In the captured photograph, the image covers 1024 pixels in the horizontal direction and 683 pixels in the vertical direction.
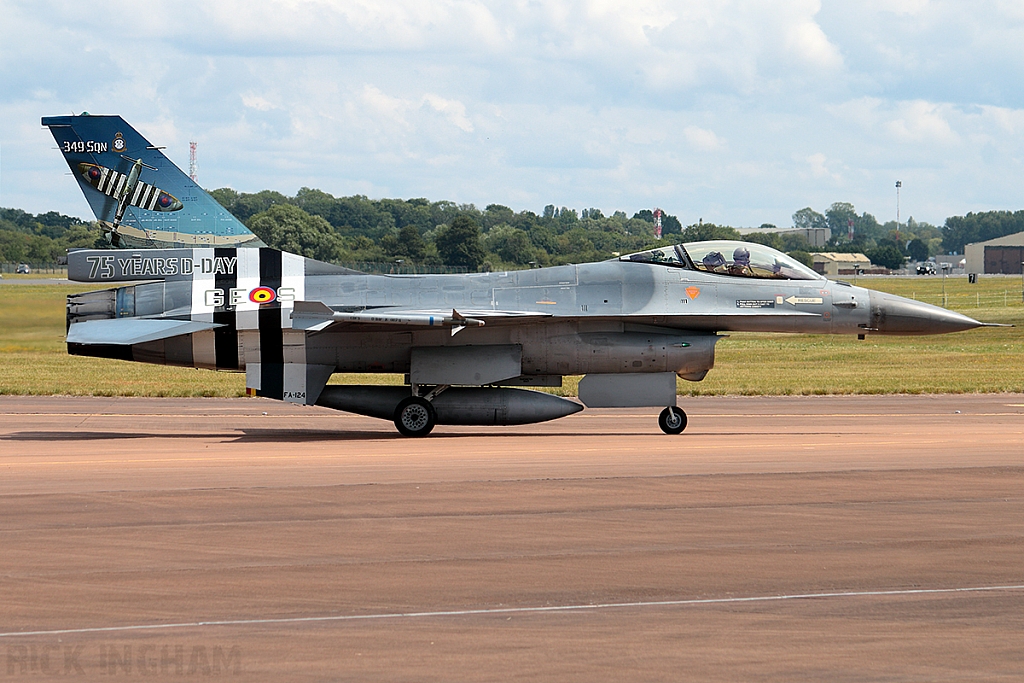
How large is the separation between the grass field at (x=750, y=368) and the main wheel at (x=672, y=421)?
7.70 metres

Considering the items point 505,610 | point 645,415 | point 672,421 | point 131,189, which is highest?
point 131,189

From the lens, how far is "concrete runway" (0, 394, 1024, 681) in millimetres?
6496

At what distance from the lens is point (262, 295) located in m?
17.1

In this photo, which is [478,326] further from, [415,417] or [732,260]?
[732,260]

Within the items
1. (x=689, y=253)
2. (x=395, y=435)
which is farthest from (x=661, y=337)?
(x=395, y=435)

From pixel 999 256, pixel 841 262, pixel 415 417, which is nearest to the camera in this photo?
pixel 415 417

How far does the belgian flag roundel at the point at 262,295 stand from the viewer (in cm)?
1708

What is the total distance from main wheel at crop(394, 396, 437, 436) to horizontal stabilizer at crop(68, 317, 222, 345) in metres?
3.17

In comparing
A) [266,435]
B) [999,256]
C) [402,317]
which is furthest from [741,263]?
[999,256]

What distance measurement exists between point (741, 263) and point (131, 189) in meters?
10.1

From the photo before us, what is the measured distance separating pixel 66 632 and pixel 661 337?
12008 mm

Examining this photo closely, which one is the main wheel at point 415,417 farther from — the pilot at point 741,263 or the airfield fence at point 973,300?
the airfield fence at point 973,300

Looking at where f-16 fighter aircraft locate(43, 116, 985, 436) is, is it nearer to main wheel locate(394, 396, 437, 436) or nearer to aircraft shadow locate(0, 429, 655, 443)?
main wheel locate(394, 396, 437, 436)

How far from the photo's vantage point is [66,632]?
680cm
